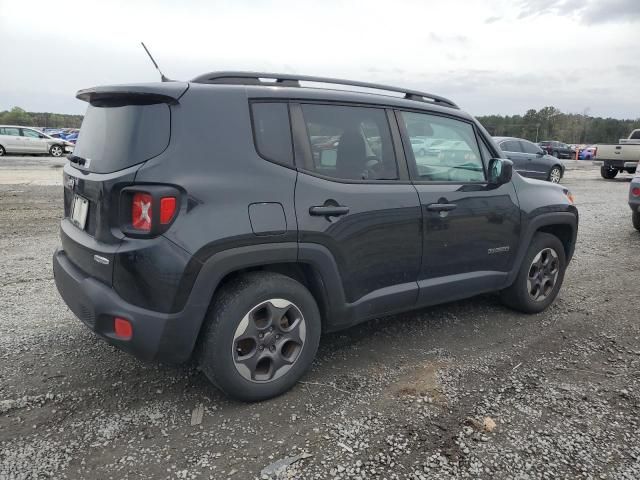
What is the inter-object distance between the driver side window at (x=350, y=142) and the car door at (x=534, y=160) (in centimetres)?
1461

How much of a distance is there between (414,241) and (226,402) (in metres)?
1.58

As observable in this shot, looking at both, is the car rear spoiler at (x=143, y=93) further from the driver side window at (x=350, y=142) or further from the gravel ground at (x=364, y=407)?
the gravel ground at (x=364, y=407)

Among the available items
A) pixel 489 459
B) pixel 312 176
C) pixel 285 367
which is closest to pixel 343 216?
pixel 312 176

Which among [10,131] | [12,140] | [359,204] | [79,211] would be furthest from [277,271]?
[10,131]

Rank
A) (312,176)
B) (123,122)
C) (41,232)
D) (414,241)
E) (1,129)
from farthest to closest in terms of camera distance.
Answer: (1,129)
(41,232)
(414,241)
(312,176)
(123,122)

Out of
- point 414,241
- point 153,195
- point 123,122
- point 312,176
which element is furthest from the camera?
point 414,241

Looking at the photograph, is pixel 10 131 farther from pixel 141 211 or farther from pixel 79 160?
pixel 141 211

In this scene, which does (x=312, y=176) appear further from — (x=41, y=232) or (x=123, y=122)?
(x=41, y=232)

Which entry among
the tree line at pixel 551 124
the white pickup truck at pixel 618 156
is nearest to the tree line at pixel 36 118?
the tree line at pixel 551 124

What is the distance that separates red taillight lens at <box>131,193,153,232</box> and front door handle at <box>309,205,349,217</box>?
2.90ft

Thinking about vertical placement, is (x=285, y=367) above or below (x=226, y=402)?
above

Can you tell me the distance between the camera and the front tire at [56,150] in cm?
2347

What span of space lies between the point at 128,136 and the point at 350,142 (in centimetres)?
132

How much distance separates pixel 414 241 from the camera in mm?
3301
